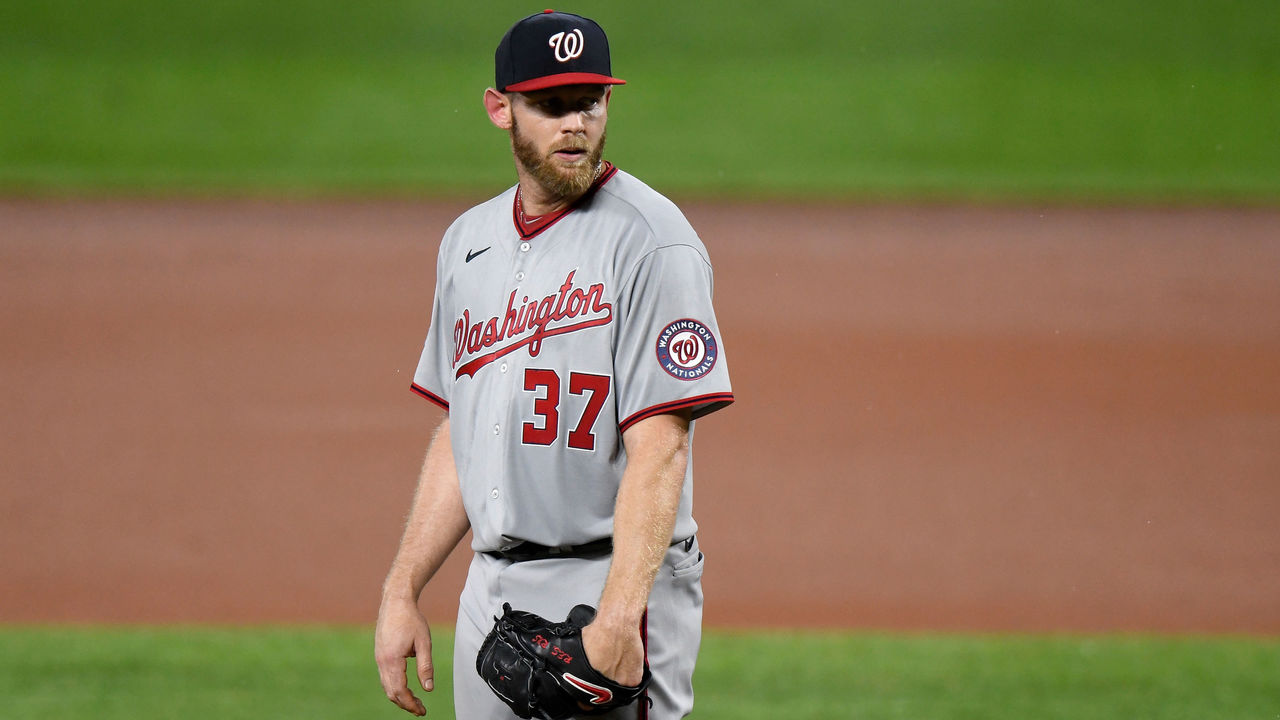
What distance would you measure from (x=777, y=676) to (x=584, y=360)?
304 cm

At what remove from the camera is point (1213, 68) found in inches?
545

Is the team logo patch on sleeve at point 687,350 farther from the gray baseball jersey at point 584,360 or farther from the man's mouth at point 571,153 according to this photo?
the man's mouth at point 571,153

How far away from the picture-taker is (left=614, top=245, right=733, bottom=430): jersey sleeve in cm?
207

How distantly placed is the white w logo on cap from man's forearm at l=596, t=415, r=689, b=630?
0.58 m

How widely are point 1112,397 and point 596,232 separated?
6.43 m

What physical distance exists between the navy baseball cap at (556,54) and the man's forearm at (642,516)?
21.7 inches

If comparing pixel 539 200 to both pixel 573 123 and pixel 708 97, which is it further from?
pixel 708 97

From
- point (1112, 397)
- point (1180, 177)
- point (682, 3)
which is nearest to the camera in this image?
point (1112, 397)

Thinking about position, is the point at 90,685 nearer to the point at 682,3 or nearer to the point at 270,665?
the point at 270,665

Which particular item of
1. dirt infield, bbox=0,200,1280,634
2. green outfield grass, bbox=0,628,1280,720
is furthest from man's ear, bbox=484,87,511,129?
dirt infield, bbox=0,200,1280,634

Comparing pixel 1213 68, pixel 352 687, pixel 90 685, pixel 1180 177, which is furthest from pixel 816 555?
pixel 1213 68

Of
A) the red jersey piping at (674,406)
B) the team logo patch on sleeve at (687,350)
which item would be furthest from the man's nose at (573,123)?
the red jersey piping at (674,406)

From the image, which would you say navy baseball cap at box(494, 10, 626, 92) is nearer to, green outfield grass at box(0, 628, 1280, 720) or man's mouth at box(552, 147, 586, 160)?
man's mouth at box(552, 147, 586, 160)

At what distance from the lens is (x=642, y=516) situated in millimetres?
2002
